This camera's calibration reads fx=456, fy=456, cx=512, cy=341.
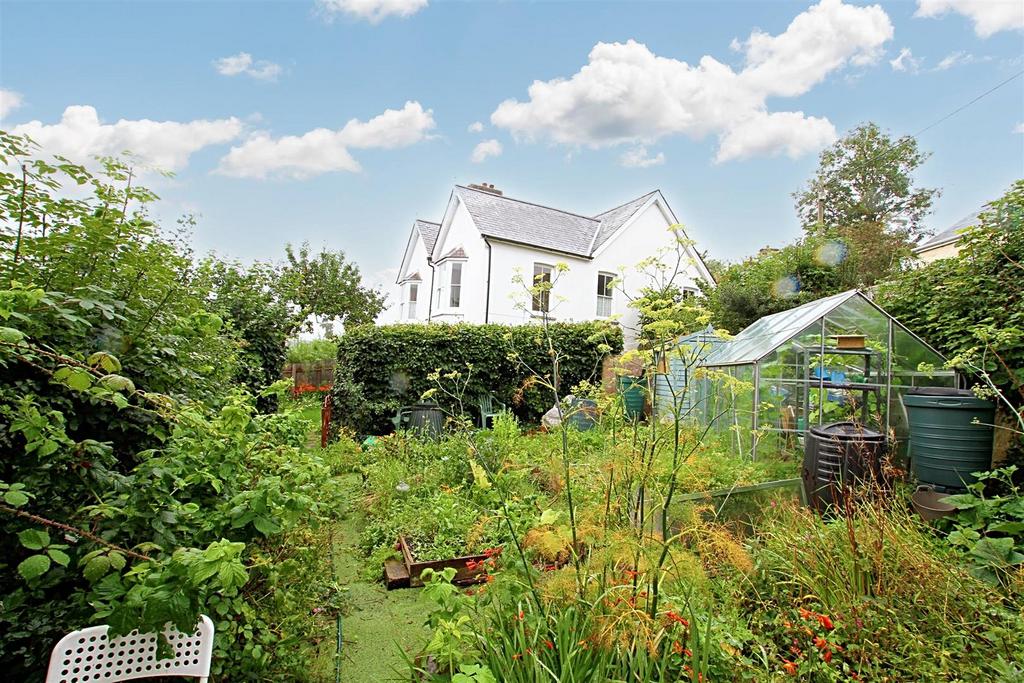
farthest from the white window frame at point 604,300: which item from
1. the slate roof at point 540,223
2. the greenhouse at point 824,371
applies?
the greenhouse at point 824,371

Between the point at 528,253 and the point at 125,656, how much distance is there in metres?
15.0

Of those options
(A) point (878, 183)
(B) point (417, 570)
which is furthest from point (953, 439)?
(A) point (878, 183)

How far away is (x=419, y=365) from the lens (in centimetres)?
982

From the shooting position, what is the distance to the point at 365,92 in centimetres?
693

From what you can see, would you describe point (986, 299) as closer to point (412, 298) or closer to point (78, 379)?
point (78, 379)

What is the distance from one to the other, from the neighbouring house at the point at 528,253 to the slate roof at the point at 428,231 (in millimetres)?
615

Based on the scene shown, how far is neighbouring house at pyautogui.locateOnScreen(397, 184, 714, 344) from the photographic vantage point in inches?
607

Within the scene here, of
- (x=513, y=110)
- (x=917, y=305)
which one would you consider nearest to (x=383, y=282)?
(x=513, y=110)

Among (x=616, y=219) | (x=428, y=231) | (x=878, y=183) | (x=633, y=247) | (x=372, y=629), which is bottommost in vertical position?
(x=372, y=629)

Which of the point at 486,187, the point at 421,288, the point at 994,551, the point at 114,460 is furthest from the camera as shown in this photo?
the point at 421,288

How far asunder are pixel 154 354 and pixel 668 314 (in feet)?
8.26

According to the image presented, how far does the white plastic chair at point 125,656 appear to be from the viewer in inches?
59.4

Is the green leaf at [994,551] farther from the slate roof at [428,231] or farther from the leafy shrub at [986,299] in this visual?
the slate roof at [428,231]

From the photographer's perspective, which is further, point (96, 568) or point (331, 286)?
point (331, 286)
